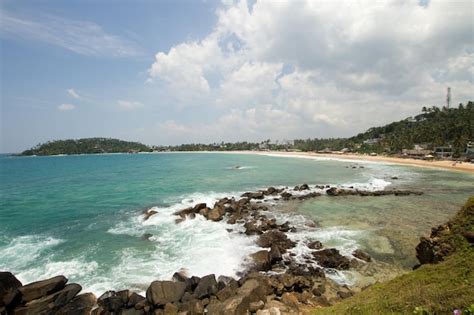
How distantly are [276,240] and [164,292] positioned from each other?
873 cm

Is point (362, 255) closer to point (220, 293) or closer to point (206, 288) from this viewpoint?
point (220, 293)

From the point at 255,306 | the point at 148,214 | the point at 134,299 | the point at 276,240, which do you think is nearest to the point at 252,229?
the point at 276,240

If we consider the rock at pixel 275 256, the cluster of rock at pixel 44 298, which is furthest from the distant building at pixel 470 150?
the cluster of rock at pixel 44 298

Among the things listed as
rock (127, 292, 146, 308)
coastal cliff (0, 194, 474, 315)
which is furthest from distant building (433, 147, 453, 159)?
rock (127, 292, 146, 308)

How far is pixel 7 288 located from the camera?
11.1m

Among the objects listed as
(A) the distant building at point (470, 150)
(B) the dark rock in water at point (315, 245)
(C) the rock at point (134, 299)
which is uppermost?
(A) the distant building at point (470, 150)

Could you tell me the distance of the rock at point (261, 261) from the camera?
1380cm

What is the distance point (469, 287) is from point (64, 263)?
61.1 feet

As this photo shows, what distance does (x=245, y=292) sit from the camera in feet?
33.0

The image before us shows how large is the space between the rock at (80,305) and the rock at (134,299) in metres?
1.58

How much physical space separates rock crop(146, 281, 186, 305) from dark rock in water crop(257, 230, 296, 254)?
703 centimetres

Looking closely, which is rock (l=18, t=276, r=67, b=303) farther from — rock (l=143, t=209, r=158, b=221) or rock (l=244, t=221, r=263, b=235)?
rock (l=244, t=221, r=263, b=235)

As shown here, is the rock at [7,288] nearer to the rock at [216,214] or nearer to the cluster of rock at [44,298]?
the cluster of rock at [44,298]

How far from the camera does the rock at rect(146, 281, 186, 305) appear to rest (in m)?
10.6
